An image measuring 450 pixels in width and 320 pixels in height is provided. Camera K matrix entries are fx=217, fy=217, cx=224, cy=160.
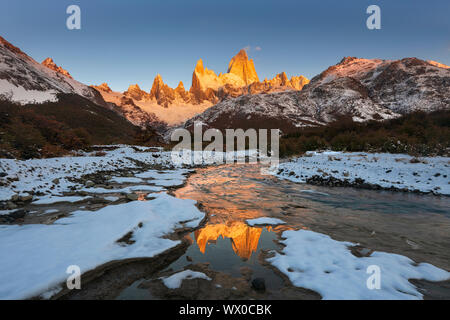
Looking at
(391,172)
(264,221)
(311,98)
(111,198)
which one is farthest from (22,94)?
(311,98)

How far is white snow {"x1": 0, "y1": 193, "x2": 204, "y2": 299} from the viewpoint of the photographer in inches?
128

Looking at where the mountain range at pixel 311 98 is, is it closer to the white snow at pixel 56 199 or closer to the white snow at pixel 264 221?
the white snow at pixel 56 199

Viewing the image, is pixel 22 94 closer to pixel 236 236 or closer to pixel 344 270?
pixel 236 236

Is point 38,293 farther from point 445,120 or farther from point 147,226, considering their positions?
point 445,120

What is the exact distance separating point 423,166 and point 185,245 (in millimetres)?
15858

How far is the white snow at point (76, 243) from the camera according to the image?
3.26 meters

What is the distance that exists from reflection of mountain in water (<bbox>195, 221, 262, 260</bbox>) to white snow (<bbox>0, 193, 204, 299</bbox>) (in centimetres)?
71

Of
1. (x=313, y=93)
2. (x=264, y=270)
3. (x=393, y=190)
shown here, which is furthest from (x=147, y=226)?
(x=313, y=93)

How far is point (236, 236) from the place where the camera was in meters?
5.77

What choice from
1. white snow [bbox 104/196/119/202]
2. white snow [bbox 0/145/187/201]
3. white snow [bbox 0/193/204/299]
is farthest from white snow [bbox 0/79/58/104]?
white snow [bbox 0/193/204/299]

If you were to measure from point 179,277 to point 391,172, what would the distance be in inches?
617

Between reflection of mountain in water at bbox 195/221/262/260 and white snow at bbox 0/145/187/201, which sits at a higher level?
white snow at bbox 0/145/187/201

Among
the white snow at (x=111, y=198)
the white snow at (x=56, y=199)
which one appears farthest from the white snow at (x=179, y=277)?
the white snow at (x=56, y=199)

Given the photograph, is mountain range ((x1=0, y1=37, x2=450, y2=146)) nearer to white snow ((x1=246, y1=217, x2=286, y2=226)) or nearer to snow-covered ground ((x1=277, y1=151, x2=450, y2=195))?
snow-covered ground ((x1=277, y1=151, x2=450, y2=195))
